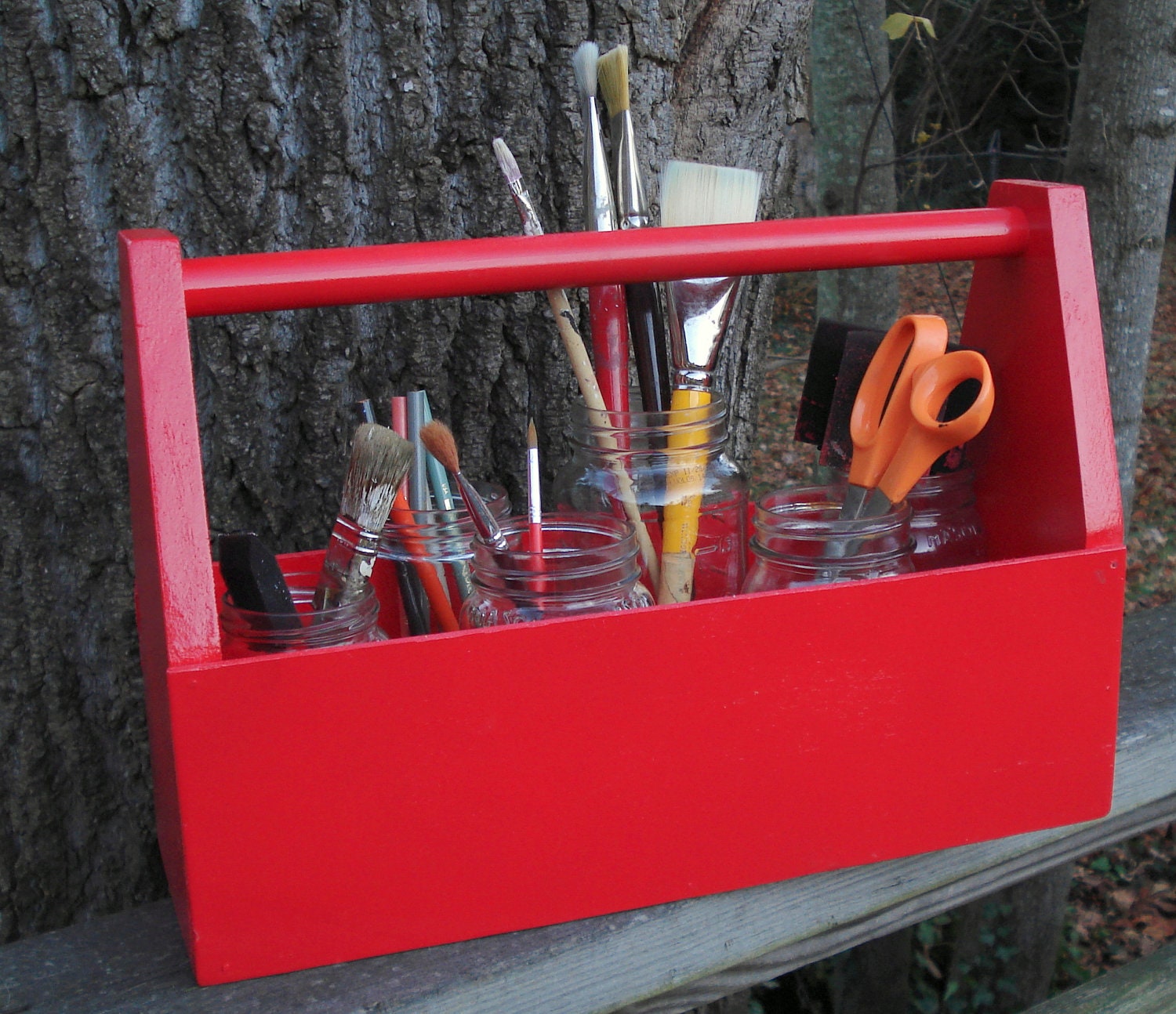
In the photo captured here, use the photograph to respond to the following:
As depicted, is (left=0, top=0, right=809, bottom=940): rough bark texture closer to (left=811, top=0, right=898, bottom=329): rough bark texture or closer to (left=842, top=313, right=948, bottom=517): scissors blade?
(left=842, top=313, right=948, bottom=517): scissors blade

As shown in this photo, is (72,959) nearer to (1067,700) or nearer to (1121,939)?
(1067,700)

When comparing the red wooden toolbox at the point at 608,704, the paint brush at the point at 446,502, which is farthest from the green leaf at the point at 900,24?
the paint brush at the point at 446,502

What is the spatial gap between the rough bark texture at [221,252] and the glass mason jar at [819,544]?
292mm

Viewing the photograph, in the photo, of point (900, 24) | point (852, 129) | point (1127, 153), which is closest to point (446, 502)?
point (1127, 153)

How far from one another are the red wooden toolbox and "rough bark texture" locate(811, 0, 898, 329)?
1723 mm

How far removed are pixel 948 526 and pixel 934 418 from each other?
158 millimetres

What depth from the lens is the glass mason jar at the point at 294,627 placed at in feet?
2.10

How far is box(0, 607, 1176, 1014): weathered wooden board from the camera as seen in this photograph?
609mm

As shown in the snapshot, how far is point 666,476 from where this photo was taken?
74cm

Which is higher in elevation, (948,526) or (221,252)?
(221,252)

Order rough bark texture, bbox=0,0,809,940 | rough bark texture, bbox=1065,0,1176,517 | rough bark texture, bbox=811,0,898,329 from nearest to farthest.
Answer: rough bark texture, bbox=0,0,809,940 < rough bark texture, bbox=1065,0,1176,517 < rough bark texture, bbox=811,0,898,329

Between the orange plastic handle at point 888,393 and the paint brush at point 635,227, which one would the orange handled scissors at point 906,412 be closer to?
the orange plastic handle at point 888,393

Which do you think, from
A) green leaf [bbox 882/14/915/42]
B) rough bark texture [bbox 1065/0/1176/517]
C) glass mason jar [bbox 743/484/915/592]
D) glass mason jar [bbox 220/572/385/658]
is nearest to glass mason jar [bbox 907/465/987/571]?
glass mason jar [bbox 743/484/915/592]

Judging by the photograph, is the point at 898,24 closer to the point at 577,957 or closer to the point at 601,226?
the point at 601,226
